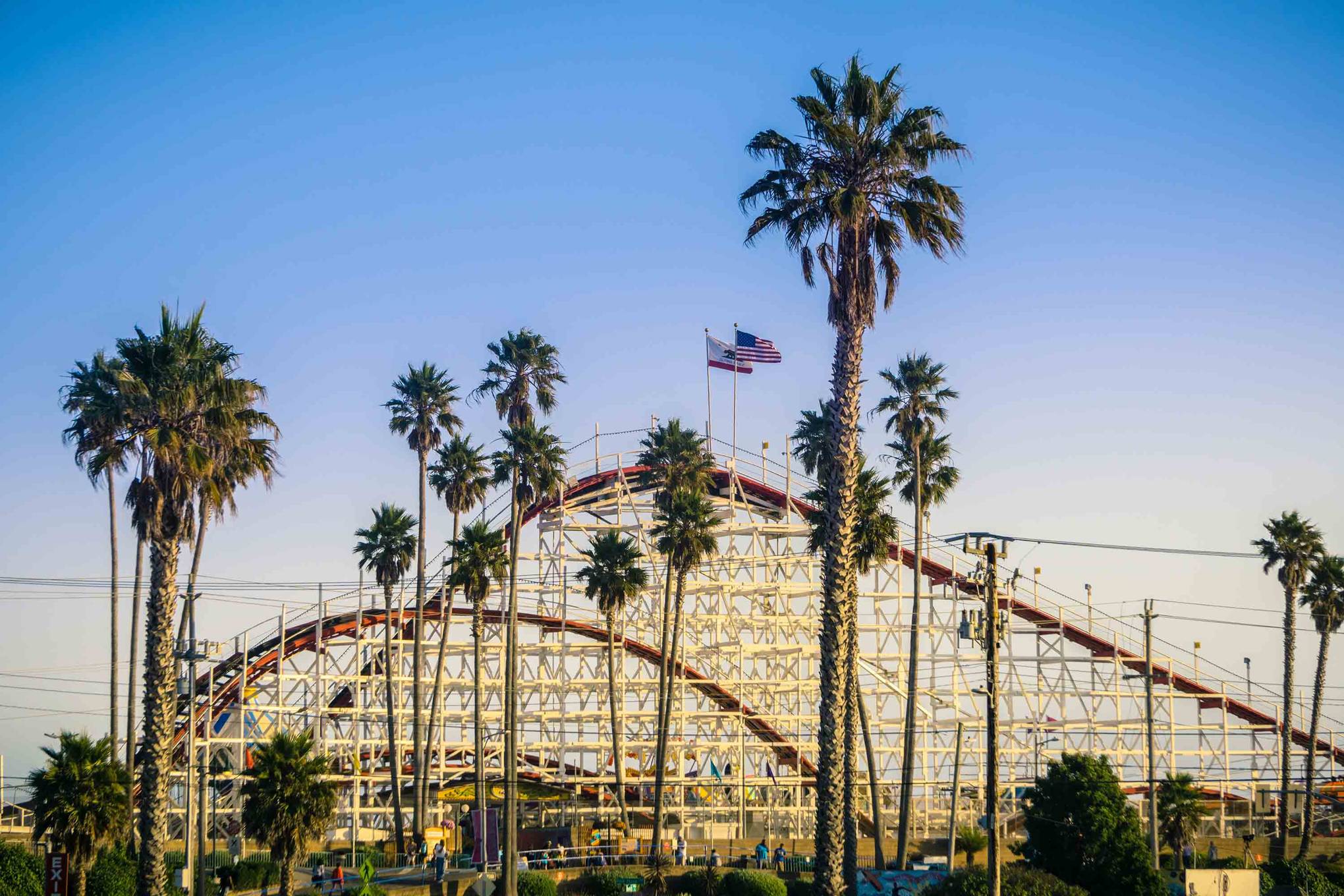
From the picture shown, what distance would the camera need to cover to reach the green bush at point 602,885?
39.7 m

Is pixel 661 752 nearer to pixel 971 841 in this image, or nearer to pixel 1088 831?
pixel 971 841

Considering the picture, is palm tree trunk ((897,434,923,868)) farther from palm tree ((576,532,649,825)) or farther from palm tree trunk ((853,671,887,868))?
palm tree ((576,532,649,825))

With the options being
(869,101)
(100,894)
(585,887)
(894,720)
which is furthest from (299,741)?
(894,720)

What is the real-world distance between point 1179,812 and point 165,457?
33.9 m

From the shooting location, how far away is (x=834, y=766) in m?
29.9

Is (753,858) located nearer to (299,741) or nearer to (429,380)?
(299,741)

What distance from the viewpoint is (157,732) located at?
31.0m

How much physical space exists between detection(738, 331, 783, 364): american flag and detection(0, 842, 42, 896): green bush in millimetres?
34205

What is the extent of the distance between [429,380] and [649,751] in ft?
56.7

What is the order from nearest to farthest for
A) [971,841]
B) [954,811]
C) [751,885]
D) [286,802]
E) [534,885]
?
[286,802]
[751,885]
[534,885]
[954,811]
[971,841]

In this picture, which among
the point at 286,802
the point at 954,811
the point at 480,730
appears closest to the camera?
the point at 286,802

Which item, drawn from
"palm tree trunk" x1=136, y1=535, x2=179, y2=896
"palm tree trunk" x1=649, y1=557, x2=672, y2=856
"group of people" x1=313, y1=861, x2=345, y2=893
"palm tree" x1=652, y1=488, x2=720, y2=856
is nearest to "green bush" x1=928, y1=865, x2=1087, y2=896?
"palm tree trunk" x1=649, y1=557, x2=672, y2=856

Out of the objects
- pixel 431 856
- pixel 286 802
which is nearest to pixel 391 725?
pixel 431 856

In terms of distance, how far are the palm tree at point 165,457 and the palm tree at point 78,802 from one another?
3.10ft
